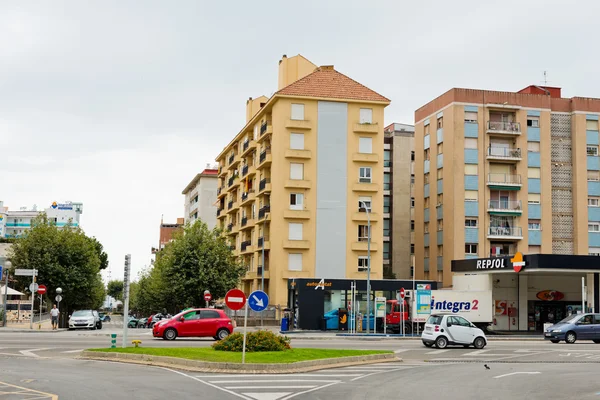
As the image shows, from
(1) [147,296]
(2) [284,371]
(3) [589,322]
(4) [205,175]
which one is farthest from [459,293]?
(4) [205,175]

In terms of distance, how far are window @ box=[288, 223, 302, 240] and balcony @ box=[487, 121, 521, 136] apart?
19.9 metres

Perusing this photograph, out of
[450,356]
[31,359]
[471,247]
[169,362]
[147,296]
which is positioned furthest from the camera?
[147,296]

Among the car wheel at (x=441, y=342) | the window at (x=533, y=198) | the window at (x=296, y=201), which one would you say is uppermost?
the window at (x=533, y=198)

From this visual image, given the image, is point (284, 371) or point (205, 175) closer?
point (284, 371)

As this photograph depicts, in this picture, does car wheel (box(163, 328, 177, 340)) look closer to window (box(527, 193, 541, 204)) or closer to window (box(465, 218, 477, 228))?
window (box(465, 218, 477, 228))

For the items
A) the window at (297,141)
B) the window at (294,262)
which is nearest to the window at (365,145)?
the window at (297,141)

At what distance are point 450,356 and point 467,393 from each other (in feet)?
39.5

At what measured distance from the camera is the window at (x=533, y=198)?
2694 inches

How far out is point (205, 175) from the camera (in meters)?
116

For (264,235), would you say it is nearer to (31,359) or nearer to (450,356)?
(450,356)

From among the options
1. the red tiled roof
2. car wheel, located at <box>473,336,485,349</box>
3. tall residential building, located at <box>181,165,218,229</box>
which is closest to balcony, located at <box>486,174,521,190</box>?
the red tiled roof

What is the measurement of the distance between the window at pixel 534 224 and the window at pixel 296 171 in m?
21.7

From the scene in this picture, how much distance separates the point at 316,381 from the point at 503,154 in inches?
2137

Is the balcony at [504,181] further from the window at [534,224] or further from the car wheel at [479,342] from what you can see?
the car wheel at [479,342]
